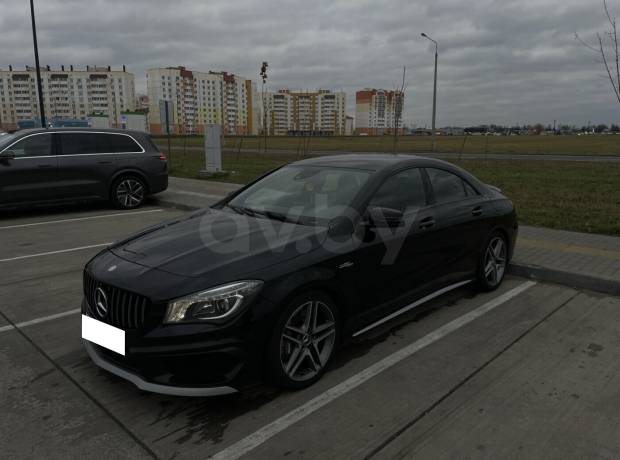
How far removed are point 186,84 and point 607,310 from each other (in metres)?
125

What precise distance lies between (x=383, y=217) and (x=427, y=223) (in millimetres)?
688

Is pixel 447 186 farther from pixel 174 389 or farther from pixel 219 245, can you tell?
pixel 174 389

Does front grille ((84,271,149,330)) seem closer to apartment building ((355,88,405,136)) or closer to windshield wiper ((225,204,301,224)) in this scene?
windshield wiper ((225,204,301,224))

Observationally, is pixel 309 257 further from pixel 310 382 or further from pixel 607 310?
pixel 607 310

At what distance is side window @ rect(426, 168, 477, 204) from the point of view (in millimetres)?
4496

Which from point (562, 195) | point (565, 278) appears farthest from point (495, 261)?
point (562, 195)

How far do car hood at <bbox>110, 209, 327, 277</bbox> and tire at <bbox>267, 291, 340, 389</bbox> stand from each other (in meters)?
0.33

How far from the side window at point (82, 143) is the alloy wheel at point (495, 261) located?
Answer: 841cm

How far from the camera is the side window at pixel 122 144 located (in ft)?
34.7

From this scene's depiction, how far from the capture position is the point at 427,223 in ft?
13.6

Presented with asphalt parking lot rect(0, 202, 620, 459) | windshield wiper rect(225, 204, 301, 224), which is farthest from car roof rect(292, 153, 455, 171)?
asphalt parking lot rect(0, 202, 620, 459)

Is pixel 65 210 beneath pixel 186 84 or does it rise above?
beneath

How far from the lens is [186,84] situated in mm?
119812

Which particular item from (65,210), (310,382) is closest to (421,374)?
(310,382)
